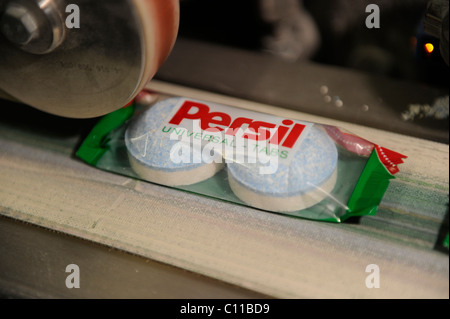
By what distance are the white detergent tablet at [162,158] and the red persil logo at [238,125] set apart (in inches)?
1.0

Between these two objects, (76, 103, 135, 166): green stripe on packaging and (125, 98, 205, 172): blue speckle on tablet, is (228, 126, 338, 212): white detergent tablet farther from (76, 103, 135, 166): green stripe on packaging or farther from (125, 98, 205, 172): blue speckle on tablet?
(76, 103, 135, 166): green stripe on packaging

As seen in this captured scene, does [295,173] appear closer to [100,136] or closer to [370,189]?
[370,189]

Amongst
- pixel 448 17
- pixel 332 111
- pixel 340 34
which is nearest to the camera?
pixel 448 17

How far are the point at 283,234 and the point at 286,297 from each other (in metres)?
0.07

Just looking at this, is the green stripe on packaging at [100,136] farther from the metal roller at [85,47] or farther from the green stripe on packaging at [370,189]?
the green stripe on packaging at [370,189]

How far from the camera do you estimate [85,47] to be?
0.44 metres

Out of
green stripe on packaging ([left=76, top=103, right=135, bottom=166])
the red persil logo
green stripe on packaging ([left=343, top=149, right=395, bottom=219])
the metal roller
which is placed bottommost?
green stripe on packaging ([left=76, top=103, right=135, bottom=166])

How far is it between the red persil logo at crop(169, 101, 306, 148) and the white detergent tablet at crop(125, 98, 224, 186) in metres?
0.03

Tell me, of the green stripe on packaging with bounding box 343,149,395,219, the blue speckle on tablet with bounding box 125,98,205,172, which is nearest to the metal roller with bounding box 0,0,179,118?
the blue speckle on tablet with bounding box 125,98,205,172

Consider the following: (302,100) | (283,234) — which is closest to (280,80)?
(302,100)

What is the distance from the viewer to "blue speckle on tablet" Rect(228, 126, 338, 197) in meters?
0.48

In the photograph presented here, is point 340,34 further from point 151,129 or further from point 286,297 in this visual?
point 286,297

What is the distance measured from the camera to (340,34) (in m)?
0.98
